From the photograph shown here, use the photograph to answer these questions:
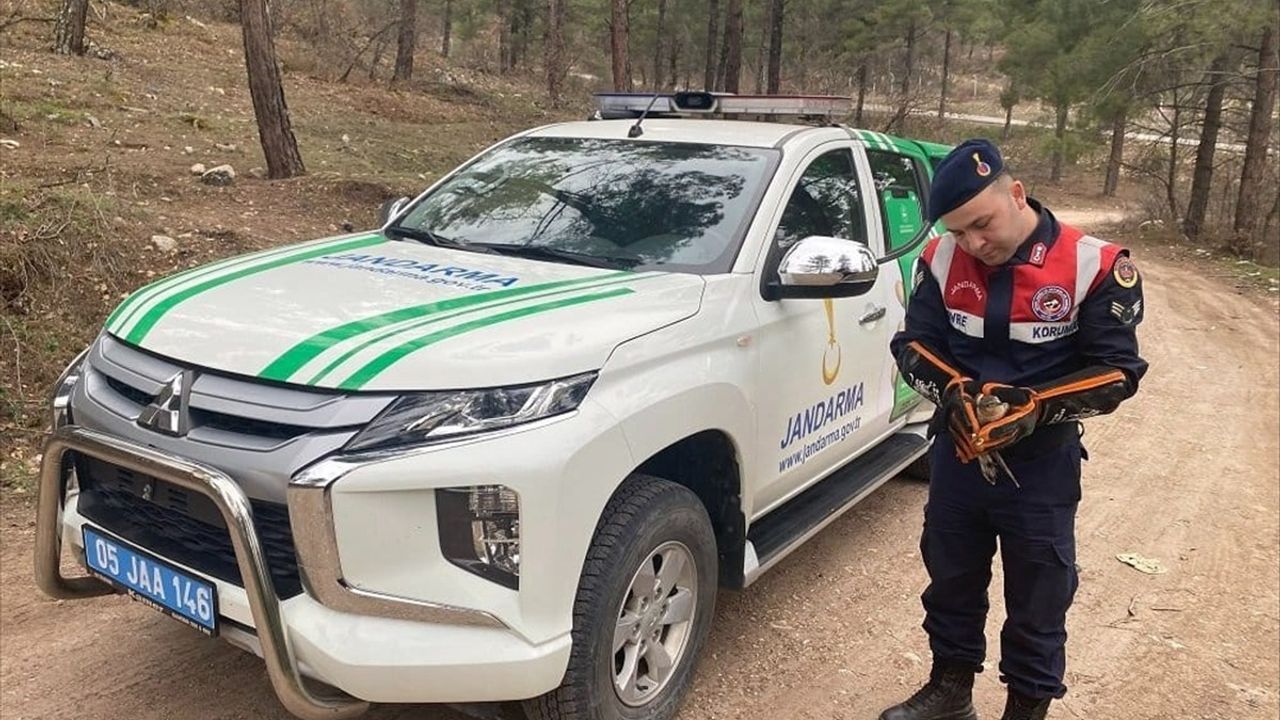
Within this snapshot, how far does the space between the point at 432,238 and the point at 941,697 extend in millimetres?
2446

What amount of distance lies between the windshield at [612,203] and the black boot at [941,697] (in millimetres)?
1504

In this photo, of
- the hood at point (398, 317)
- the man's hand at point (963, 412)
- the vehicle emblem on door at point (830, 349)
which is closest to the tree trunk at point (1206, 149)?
the vehicle emblem on door at point (830, 349)

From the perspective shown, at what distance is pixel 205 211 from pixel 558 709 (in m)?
6.81

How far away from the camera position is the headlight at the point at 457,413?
2.27m

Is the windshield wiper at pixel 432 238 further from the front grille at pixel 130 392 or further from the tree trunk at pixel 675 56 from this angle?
the tree trunk at pixel 675 56

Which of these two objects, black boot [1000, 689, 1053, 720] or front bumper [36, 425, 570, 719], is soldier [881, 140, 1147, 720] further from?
front bumper [36, 425, 570, 719]

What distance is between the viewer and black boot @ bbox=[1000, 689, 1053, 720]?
2830 millimetres

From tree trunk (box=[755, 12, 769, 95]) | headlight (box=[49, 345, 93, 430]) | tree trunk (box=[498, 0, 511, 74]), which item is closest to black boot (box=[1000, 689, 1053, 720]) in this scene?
headlight (box=[49, 345, 93, 430])

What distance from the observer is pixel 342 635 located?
225 centimetres

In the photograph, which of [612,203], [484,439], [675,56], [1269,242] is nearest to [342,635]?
[484,439]

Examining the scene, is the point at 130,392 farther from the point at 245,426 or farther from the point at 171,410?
the point at 245,426

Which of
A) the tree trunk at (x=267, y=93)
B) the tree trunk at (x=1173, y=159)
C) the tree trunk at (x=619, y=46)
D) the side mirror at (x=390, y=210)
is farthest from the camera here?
the tree trunk at (x=619, y=46)

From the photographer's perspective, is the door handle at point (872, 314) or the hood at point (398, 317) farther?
the door handle at point (872, 314)

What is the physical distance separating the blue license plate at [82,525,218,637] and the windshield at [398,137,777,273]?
155 centimetres
